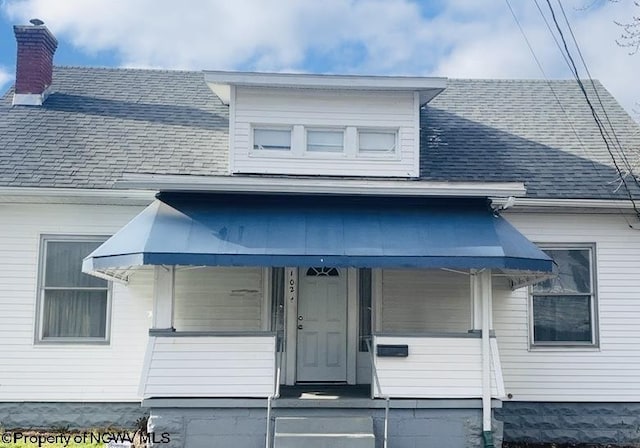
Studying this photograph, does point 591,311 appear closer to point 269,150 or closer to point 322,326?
point 322,326

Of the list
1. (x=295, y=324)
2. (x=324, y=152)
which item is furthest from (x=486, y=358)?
(x=324, y=152)

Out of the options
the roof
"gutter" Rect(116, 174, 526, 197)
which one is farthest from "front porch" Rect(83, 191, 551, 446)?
the roof

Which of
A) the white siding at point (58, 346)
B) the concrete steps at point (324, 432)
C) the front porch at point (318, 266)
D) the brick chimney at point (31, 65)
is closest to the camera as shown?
the concrete steps at point (324, 432)

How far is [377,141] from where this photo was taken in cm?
1013

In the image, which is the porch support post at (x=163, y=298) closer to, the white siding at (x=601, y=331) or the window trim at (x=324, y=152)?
the window trim at (x=324, y=152)

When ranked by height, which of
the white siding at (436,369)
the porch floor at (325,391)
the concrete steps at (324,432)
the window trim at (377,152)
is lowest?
the concrete steps at (324,432)

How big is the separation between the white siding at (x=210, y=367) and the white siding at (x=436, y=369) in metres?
1.46

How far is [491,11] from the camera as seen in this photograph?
10.4 m

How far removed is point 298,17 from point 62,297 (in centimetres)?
672

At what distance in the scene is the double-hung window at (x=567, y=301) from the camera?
992cm

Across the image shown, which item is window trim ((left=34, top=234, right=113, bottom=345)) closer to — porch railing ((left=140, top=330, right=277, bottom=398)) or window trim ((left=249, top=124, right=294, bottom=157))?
porch railing ((left=140, top=330, right=277, bottom=398))

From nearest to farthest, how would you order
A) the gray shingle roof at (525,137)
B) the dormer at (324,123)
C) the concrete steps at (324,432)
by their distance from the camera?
the concrete steps at (324,432)
the dormer at (324,123)
the gray shingle roof at (525,137)

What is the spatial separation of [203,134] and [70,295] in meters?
3.48

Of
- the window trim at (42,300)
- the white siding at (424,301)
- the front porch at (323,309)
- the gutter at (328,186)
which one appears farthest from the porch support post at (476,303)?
the window trim at (42,300)
